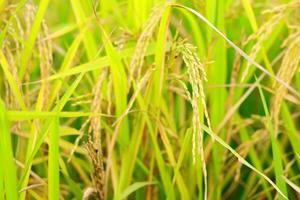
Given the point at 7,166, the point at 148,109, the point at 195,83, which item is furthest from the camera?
the point at 148,109

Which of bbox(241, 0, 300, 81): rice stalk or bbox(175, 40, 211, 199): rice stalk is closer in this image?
bbox(175, 40, 211, 199): rice stalk

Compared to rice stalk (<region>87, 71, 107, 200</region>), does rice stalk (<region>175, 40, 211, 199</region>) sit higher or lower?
higher

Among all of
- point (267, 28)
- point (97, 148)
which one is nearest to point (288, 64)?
point (267, 28)

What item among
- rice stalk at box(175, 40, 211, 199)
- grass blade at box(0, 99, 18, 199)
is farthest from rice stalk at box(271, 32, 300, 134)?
grass blade at box(0, 99, 18, 199)

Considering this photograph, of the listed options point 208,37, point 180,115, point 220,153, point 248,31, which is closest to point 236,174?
point 220,153

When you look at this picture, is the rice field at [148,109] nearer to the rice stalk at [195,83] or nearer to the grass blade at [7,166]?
the grass blade at [7,166]

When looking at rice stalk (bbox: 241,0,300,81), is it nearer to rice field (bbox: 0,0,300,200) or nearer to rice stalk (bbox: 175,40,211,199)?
rice field (bbox: 0,0,300,200)

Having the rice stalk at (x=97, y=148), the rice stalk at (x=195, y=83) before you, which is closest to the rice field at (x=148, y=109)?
the rice stalk at (x=97, y=148)

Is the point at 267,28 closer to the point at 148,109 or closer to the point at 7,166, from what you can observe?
the point at 148,109
